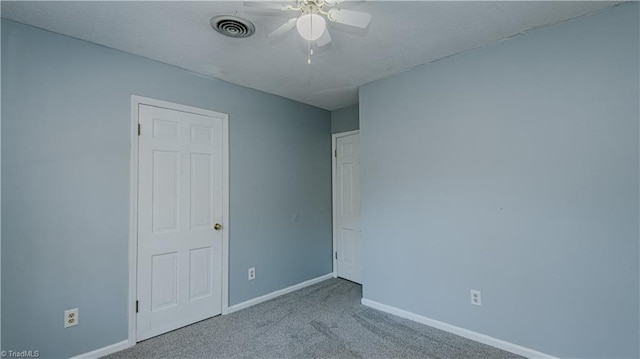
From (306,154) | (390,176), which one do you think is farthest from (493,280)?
(306,154)

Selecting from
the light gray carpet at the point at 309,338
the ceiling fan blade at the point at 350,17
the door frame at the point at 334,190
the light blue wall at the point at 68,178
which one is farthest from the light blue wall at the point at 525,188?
the light blue wall at the point at 68,178

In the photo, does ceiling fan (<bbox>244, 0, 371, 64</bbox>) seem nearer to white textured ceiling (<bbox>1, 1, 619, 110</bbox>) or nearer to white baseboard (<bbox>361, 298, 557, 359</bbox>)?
white textured ceiling (<bbox>1, 1, 619, 110</bbox>)

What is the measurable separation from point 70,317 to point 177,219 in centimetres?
99

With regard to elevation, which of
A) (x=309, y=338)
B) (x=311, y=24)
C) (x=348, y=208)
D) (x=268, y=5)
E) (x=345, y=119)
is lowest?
(x=309, y=338)

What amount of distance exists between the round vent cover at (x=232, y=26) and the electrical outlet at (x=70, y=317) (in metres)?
2.30

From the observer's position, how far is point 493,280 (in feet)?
7.57

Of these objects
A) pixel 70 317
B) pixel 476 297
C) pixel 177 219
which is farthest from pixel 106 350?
pixel 476 297

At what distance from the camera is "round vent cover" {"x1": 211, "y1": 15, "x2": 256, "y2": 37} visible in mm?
1936

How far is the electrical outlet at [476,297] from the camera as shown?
7.79ft

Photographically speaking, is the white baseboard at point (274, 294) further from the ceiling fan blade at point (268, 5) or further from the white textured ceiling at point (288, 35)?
the ceiling fan blade at point (268, 5)

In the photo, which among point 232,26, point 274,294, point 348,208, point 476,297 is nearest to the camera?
point 232,26

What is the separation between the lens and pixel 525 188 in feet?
7.13

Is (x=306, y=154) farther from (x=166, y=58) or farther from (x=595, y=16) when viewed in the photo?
(x=595, y=16)

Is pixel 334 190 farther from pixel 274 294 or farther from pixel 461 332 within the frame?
pixel 461 332
